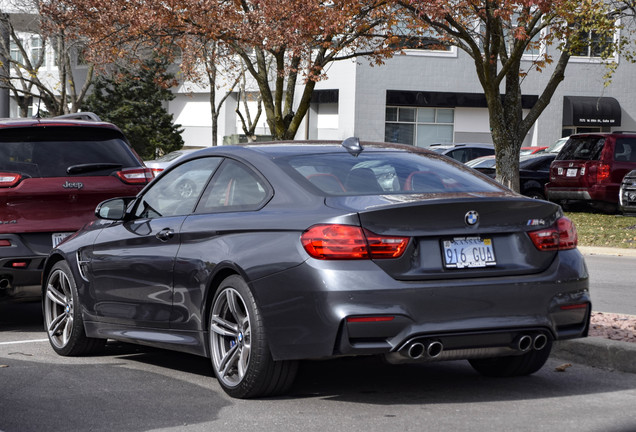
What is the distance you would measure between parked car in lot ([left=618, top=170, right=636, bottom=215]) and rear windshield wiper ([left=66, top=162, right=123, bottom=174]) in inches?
542

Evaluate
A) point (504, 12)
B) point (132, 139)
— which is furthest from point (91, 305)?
point (132, 139)

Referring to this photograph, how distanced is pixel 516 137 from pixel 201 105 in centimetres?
3555

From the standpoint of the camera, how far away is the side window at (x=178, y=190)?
688cm

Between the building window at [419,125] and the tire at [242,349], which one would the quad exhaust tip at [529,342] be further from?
the building window at [419,125]

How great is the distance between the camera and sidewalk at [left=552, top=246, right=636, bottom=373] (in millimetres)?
7000

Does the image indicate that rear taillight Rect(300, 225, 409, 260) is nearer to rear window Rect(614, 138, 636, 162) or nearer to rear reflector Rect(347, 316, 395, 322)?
rear reflector Rect(347, 316, 395, 322)

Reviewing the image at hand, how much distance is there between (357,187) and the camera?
6180mm

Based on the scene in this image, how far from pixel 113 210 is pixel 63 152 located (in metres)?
2.01

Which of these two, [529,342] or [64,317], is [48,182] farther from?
[529,342]

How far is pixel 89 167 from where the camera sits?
30.5ft

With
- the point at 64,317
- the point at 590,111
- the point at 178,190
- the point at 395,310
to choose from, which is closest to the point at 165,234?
the point at 178,190

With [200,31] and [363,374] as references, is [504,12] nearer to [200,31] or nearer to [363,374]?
[200,31]

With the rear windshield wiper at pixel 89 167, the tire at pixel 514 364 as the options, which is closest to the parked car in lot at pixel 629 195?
the rear windshield wiper at pixel 89 167

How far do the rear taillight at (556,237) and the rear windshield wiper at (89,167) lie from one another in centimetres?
455
